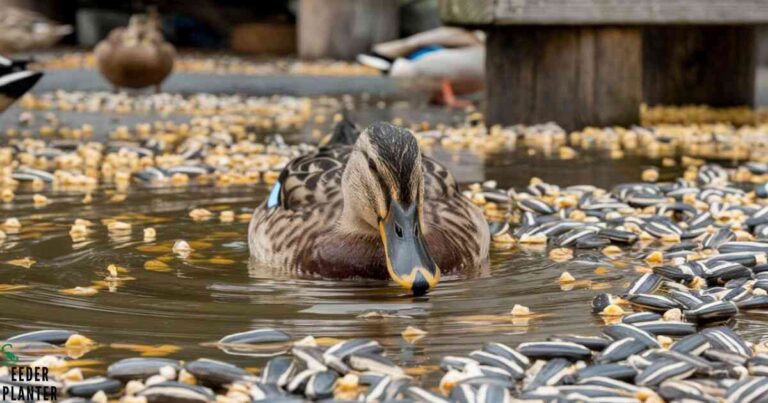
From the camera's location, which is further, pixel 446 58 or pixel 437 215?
pixel 446 58

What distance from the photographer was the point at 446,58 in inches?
584

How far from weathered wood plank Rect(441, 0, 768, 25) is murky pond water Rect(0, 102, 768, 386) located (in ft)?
13.3

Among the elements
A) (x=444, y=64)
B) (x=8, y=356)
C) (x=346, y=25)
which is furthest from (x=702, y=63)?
(x=8, y=356)

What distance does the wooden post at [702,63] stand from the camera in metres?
13.6

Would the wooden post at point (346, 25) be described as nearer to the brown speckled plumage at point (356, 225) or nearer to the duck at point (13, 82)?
the duck at point (13, 82)

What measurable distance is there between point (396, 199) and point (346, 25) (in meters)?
15.0

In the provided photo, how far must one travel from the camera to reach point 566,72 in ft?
38.2

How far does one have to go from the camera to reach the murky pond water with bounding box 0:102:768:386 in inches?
192

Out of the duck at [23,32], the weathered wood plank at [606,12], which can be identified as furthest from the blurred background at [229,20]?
the weathered wood plank at [606,12]

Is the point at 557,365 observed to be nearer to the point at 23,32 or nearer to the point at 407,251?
the point at 407,251

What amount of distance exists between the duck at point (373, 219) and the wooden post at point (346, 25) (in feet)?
44.0

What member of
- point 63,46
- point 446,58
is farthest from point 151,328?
point 63,46

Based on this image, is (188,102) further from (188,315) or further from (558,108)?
(188,315)

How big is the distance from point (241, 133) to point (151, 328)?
7129mm
